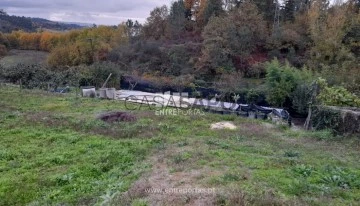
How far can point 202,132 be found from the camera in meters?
9.53

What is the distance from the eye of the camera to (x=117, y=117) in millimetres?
10695

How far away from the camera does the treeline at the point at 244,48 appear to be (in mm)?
15312

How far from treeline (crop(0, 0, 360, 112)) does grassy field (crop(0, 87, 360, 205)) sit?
4.31 metres

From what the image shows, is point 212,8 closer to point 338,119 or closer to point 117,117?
point 117,117

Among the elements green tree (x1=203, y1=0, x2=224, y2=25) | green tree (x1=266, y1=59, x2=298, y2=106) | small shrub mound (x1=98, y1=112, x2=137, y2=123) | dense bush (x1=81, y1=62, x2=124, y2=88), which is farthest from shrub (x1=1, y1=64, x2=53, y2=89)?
green tree (x1=203, y1=0, x2=224, y2=25)

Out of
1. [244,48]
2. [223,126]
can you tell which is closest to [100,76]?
[244,48]

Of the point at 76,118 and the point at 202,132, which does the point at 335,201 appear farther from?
the point at 76,118

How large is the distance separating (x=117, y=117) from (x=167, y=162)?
15.4ft

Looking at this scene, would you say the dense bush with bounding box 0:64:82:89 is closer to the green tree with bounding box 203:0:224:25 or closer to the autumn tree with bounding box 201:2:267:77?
the autumn tree with bounding box 201:2:267:77

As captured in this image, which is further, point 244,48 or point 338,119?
point 244,48

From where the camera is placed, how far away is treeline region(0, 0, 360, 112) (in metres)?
15.3

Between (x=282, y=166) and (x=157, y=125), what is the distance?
4583 mm

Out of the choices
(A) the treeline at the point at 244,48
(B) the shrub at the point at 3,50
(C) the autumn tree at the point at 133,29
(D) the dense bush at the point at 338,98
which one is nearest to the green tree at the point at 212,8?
(A) the treeline at the point at 244,48

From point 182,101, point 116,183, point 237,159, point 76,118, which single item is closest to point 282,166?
point 237,159
